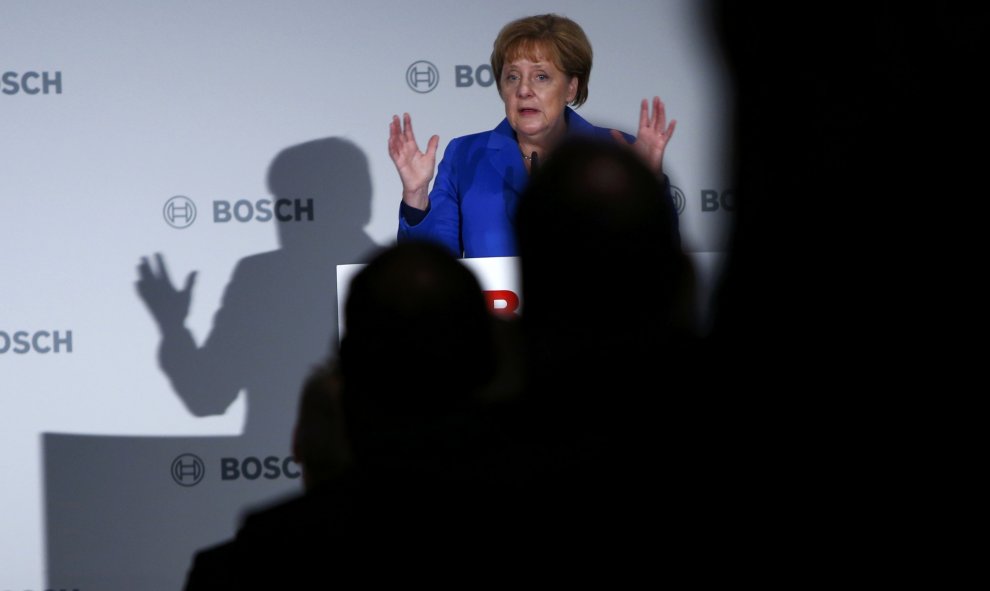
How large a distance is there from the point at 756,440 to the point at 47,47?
13.4 feet

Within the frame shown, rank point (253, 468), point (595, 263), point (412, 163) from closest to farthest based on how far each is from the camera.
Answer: point (595, 263) → point (412, 163) → point (253, 468)

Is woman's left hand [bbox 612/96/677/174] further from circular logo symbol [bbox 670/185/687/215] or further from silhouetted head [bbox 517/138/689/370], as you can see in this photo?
silhouetted head [bbox 517/138/689/370]

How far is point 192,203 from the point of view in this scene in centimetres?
416

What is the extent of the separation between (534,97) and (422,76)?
55cm

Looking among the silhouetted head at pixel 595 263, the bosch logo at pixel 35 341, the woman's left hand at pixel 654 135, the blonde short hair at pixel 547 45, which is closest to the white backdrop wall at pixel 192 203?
the bosch logo at pixel 35 341

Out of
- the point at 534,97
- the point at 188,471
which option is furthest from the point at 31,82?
the point at 534,97

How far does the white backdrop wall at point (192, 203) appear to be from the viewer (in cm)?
413

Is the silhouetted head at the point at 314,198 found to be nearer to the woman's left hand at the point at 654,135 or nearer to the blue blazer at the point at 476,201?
the blue blazer at the point at 476,201

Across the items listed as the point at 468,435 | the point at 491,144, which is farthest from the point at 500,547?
the point at 491,144

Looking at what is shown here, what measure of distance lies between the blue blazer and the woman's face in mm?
62

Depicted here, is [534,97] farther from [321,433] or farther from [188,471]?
[321,433]

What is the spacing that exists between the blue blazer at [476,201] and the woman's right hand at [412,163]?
39 mm

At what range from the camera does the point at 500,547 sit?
2.71 ft

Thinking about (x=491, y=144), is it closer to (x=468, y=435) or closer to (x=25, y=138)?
(x=25, y=138)
